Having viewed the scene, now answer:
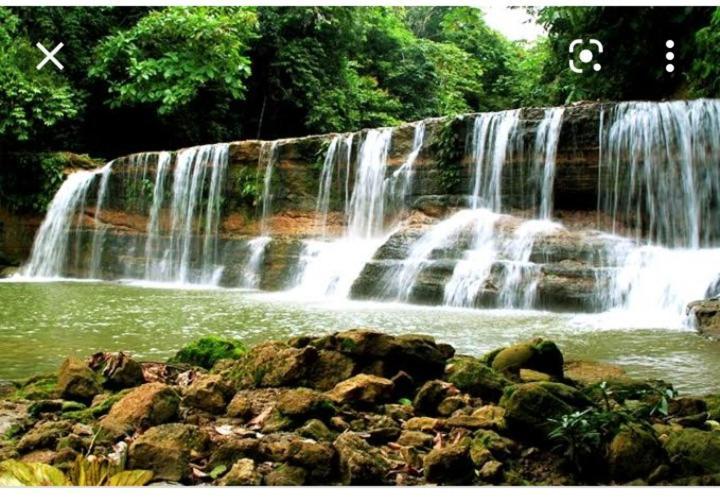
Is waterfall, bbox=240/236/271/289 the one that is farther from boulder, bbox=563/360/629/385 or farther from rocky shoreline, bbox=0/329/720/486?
boulder, bbox=563/360/629/385

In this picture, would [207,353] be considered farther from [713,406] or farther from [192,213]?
[192,213]

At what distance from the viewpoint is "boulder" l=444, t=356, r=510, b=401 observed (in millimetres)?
1993

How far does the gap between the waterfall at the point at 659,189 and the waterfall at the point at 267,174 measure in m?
4.19

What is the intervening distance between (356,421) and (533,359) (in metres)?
0.72

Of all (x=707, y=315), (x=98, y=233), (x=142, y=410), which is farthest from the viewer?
(x=98, y=233)

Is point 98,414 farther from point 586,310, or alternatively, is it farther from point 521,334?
point 586,310

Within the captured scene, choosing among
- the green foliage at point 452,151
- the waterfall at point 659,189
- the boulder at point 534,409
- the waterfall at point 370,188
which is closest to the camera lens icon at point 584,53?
the boulder at point 534,409

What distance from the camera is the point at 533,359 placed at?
2.22 m

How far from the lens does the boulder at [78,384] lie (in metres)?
2.07

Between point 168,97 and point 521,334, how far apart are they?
8247 mm

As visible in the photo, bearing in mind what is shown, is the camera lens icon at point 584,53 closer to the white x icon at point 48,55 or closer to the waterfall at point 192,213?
the white x icon at point 48,55

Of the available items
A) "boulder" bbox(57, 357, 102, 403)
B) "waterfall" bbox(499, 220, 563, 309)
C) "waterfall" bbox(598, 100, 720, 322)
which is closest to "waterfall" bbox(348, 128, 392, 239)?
"waterfall" bbox(499, 220, 563, 309)

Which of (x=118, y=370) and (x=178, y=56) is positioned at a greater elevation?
(x=178, y=56)

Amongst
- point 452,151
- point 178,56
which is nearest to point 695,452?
point 452,151
